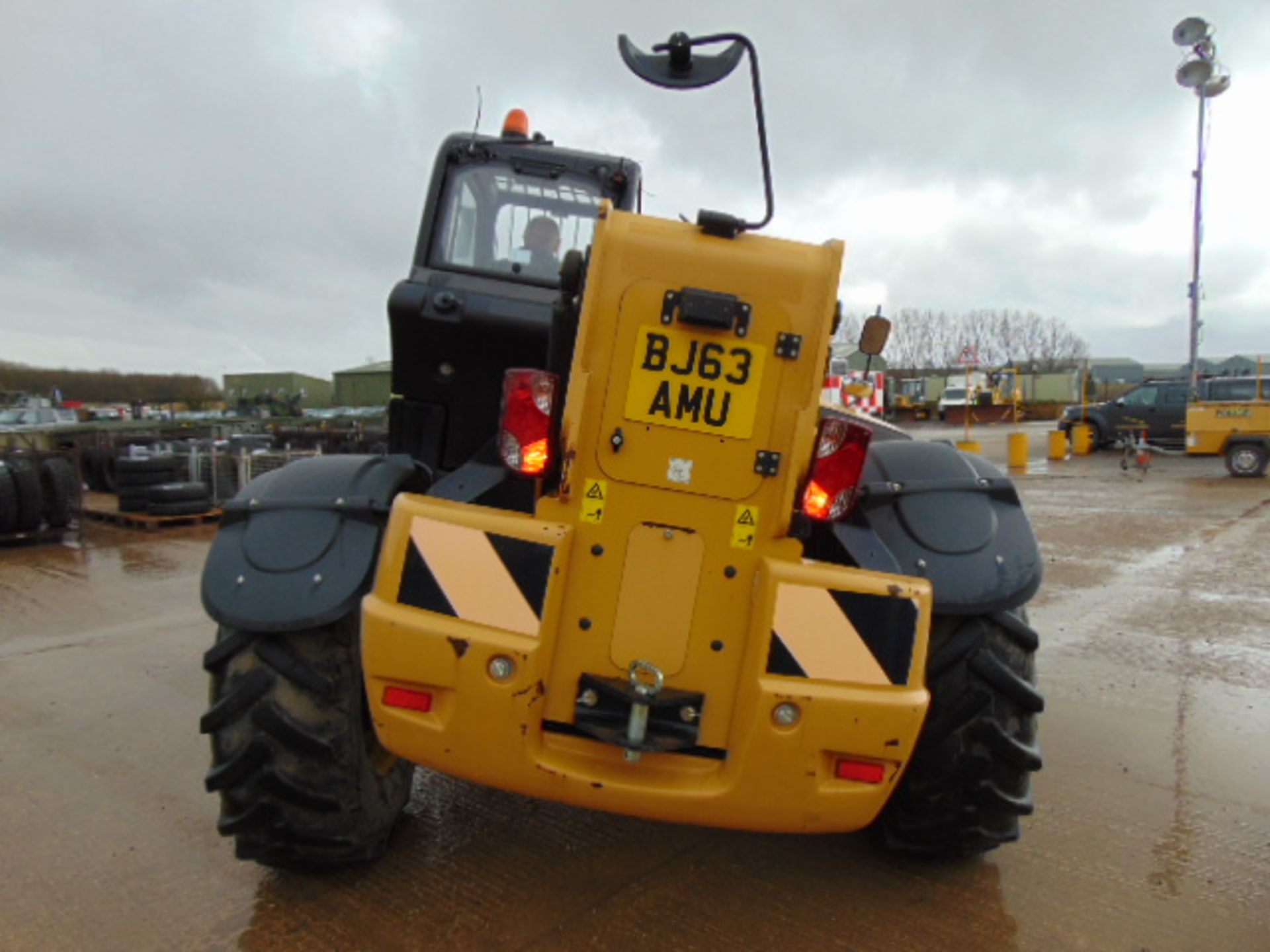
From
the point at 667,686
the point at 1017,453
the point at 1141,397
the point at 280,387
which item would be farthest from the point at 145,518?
the point at 280,387

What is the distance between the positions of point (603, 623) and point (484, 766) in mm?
443

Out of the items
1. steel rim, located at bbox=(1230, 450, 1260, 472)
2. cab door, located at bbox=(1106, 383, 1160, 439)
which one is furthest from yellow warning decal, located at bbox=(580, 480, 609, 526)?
cab door, located at bbox=(1106, 383, 1160, 439)

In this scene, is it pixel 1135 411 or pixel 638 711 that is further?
pixel 1135 411

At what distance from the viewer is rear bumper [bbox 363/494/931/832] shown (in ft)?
6.58

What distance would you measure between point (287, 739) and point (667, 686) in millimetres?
1025

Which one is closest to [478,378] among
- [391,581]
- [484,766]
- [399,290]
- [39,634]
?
[399,290]

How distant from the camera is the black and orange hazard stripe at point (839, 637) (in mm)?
2014

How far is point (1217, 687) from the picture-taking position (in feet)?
14.7

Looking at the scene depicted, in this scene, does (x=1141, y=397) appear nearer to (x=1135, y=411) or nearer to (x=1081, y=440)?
(x=1135, y=411)

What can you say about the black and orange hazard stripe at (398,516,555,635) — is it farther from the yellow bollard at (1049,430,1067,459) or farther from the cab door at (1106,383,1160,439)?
the cab door at (1106,383,1160,439)

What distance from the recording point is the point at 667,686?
6.88 feet

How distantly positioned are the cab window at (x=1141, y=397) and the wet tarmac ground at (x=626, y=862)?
60.1 feet

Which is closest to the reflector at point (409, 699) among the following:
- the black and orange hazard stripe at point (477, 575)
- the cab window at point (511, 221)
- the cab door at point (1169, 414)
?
the black and orange hazard stripe at point (477, 575)

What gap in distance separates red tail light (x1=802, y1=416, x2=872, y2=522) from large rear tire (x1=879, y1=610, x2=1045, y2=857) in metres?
0.54
